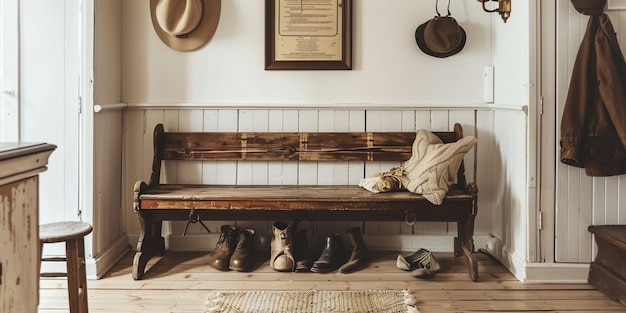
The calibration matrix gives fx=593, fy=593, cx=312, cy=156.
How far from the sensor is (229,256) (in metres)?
3.37

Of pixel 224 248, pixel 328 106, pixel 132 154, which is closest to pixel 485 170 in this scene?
pixel 328 106

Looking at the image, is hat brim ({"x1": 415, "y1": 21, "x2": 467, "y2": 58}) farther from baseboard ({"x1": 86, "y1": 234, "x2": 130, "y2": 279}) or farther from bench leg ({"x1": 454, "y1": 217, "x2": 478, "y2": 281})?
baseboard ({"x1": 86, "y1": 234, "x2": 130, "y2": 279})

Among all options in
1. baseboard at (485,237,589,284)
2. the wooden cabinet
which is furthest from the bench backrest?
the wooden cabinet

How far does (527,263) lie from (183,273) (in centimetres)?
184

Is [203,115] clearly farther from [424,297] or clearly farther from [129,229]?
[424,297]

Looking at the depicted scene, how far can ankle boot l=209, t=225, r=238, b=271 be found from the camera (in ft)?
10.9

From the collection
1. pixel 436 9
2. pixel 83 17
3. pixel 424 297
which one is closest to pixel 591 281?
pixel 424 297

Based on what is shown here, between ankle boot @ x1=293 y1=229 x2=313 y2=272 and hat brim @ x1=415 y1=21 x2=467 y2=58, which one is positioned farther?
hat brim @ x1=415 y1=21 x2=467 y2=58

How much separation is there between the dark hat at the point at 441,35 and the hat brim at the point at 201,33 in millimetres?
1243

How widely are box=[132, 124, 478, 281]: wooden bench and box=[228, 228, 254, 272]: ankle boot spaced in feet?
0.49

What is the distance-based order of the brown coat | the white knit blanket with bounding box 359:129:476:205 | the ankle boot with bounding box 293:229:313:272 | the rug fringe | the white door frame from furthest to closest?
the ankle boot with bounding box 293:229:313:272
the white knit blanket with bounding box 359:129:476:205
the white door frame
the brown coat
the rug fringe

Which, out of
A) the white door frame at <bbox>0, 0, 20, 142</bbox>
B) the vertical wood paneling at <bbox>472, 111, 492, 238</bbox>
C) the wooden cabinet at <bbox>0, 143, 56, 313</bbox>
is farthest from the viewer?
the vertical wood paneling at <bbox>472, 111, 492, 238</bbox>

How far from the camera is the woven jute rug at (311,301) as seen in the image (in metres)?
2.69

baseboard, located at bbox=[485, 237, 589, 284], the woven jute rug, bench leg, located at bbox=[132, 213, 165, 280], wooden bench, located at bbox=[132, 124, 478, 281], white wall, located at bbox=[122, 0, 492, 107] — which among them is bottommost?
the woven jute rug
